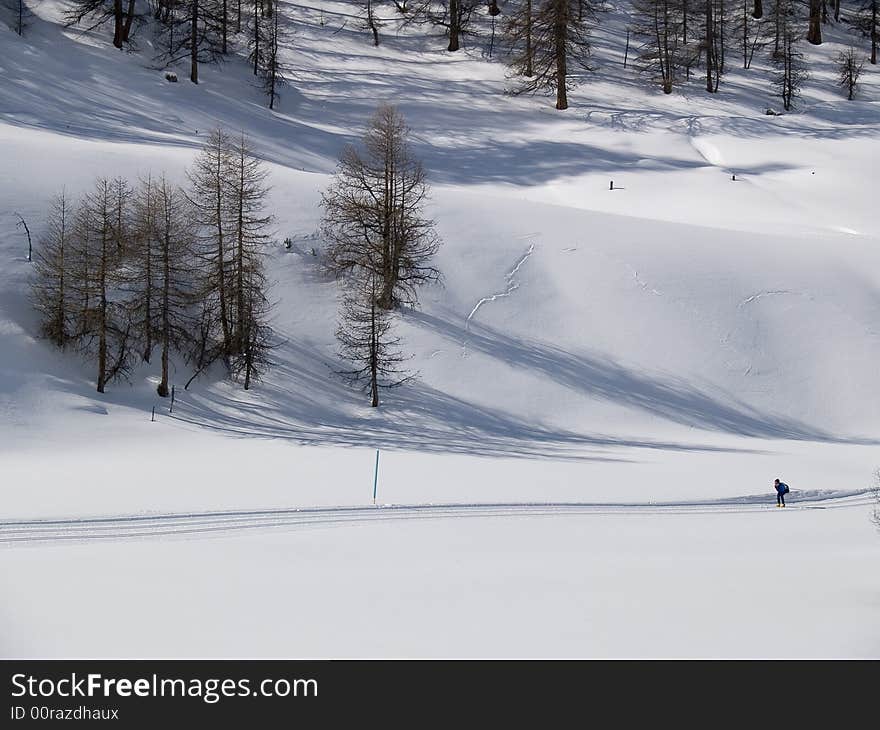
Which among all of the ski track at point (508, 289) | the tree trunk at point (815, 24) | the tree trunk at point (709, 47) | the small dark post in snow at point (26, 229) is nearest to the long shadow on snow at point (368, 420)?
the ski track at point (508, 289)

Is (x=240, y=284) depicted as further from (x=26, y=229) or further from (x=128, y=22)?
(x=128, y=22)

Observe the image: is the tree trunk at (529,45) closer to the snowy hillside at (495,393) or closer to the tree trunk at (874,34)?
the snowy hillside at (495,393)

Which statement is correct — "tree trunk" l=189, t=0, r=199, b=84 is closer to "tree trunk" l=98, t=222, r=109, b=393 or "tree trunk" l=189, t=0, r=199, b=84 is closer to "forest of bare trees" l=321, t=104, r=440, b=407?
"forest of bare trees" l=321, t=104, r=440, b=407

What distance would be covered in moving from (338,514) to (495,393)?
12.4 metres

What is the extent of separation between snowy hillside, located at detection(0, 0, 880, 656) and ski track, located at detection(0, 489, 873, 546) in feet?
0.43

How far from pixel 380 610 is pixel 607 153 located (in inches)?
1508

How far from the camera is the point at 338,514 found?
672 inches

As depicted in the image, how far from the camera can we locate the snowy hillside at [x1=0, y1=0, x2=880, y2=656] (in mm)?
11875

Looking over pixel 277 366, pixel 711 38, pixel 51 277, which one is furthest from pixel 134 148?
pixel 711 38

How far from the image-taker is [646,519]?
18203 mm

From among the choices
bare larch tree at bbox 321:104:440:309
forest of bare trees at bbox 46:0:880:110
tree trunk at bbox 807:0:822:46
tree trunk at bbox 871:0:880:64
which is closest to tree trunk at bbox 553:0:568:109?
forest of bare trees at bbox 46:0:880:110

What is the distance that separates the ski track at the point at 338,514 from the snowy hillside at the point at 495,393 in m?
0.13

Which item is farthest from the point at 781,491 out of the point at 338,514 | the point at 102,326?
the point at 102,326

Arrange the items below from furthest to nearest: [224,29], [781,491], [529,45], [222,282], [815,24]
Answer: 1. [815,24]
2. [529,45]
3. [224,29]
4. [222,282]
5. [781,491]
